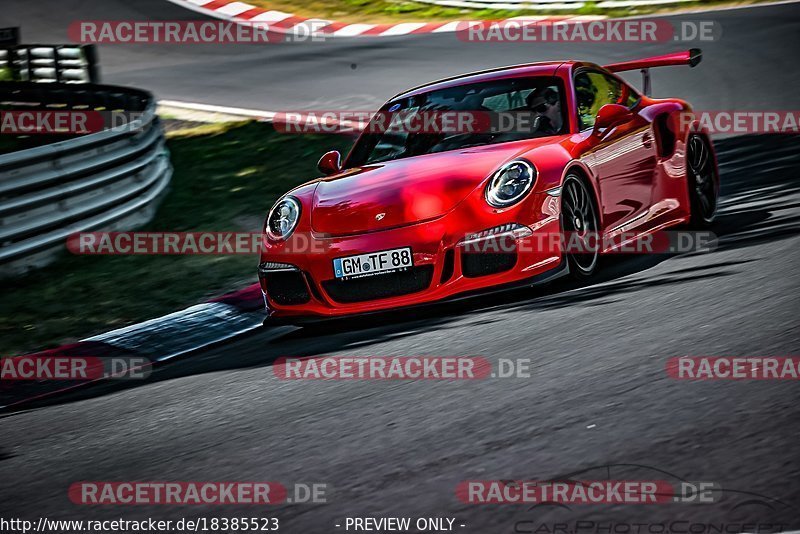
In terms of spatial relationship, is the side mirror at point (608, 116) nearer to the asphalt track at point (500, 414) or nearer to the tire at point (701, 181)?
the asphalt track at point (500, 414)

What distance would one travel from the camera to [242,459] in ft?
14.9

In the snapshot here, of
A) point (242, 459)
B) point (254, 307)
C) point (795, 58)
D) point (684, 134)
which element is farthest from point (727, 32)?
point (242, 459)

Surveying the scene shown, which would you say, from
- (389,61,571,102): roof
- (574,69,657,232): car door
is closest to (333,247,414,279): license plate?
(574,69,657,232): car door

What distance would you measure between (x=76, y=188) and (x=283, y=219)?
138 inches

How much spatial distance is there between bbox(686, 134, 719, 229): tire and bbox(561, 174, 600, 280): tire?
56.8 inches

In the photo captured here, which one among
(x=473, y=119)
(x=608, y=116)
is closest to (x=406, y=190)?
(x=473, y=119)

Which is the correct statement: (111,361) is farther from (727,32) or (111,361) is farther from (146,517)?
(727,32)

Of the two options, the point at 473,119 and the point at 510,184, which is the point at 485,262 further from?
the point at 473,119

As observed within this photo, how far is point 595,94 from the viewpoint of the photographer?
7906 mm

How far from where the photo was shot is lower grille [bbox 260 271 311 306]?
690 cm

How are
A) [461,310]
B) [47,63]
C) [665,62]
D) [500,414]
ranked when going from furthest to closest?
1. [47,63]
2. [665,62]
3. [461,310]
4. [500,414]

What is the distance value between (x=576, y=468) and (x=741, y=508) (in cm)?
61

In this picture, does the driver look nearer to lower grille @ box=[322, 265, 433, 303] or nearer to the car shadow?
the car shadow

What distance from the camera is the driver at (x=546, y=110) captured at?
7.38 m
